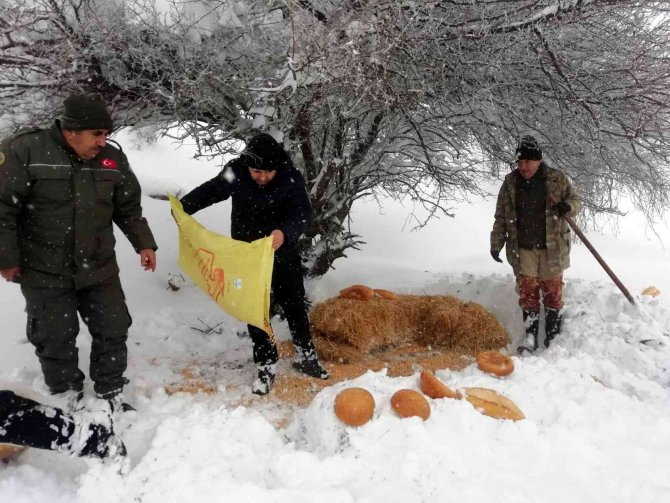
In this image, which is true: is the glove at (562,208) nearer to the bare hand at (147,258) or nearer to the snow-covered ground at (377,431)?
the snow-covered ground at (377,431)

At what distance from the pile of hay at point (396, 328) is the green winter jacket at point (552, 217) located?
664mm

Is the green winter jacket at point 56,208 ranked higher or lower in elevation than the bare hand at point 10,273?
higher

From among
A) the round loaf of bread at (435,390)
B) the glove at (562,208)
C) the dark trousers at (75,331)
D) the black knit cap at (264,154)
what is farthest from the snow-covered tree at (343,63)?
the round loaf of bread at (435,390)

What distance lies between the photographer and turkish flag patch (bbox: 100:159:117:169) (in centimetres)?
281

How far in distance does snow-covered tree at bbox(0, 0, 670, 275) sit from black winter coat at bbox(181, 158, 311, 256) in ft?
1.46

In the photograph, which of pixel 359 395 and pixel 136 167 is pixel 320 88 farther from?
pixel 136 167

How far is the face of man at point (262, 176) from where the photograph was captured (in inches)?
127

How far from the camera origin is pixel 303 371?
3682 millimetres

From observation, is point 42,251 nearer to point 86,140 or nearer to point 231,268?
point 86,140

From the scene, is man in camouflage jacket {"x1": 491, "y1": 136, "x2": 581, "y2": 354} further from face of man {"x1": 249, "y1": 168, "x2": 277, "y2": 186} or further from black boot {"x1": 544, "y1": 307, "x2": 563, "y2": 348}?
face of man {"x1": 249, "y1": 168, "x2": 277, "y2": 186}

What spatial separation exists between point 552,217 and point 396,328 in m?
1.69

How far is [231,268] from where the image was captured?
3.22 metres

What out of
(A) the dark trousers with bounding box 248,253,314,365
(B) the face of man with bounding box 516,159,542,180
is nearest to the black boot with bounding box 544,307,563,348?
(B) the face of man with bounding box 516,159,542,180

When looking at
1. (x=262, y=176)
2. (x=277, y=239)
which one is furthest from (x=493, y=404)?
(x=262, y=176)
